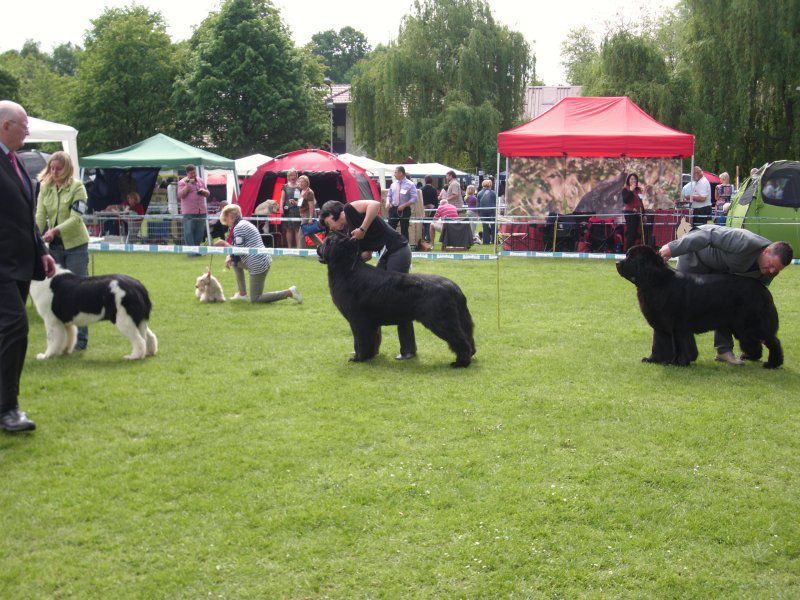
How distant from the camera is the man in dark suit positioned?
510cm

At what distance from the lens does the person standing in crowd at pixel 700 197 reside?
17.8m

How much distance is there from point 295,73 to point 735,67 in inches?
895

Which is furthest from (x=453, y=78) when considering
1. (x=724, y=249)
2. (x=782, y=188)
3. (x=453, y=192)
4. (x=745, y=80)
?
(x=724, y=249)

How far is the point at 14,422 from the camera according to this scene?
525 cm

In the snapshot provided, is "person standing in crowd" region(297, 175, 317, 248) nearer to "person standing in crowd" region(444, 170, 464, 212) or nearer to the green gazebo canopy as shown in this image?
the green gazebo canopy

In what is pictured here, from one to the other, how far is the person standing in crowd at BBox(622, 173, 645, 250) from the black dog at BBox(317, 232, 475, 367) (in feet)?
33.6

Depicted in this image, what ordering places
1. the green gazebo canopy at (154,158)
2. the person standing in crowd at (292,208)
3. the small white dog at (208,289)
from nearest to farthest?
the small white dog at (208,289) → the person standing in crowd at (292,208) → the green gazebo canopy at (154,158)

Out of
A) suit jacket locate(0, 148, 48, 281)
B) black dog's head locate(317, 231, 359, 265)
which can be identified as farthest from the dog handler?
suit jacket locate(0, 148, 48, 281)

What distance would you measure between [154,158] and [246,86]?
20719 millimetres

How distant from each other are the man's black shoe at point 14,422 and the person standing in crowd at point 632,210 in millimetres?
13494

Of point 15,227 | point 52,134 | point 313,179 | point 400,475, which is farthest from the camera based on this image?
point 313,179

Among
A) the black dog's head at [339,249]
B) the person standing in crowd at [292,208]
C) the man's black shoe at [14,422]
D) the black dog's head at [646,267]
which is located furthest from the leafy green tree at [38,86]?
the black dog's head at [646,267]

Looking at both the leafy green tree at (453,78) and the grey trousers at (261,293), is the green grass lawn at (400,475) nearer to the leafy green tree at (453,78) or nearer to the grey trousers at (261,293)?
the grey trousers at (261,293)

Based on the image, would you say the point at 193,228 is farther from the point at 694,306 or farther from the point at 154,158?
the point at 694,306
